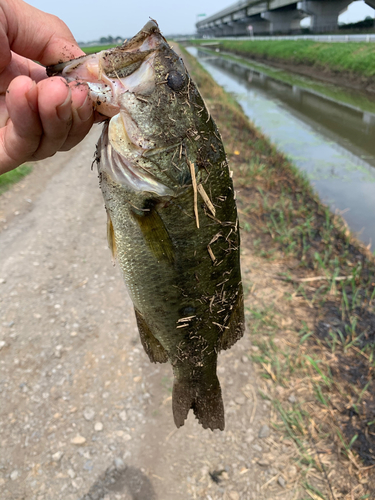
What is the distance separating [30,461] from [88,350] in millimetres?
1192

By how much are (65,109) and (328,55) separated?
29.6m

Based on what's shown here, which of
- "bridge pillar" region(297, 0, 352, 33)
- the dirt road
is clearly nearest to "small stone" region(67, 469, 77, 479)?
the dirt road

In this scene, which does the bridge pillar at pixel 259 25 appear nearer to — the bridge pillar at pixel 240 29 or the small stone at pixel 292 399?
the bridge pillar at pixel 240 29

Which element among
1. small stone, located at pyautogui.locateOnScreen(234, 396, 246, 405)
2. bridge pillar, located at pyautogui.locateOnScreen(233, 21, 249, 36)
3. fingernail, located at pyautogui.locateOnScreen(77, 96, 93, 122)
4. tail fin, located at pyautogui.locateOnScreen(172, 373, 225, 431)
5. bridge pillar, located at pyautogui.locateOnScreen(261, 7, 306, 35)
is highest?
bridge pillar, located at pyautogui.locateOnScreen(233, 21, 249, 36)

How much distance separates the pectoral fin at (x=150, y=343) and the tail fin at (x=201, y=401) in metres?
0.19

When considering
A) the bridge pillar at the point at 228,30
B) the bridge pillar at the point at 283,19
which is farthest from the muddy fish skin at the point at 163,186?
the bridge pillar at the point at 228,30

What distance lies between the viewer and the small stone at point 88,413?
3.31 metres

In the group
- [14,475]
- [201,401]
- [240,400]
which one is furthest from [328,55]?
[14,475]

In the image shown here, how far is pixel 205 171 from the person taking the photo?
65.7 inches

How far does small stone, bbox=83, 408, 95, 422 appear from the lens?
10.9 ft

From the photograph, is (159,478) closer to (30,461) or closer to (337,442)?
(30,461)

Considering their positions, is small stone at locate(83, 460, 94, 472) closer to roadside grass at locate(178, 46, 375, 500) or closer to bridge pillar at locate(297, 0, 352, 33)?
roadside grass at locate(178, 46, 375, 500)

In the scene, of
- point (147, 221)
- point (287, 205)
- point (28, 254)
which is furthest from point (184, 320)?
point (287, 205)

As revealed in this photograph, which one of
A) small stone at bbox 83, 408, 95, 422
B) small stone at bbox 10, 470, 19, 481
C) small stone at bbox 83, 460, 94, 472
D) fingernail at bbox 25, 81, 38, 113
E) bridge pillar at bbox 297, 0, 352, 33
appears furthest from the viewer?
bridge pillar at bbox 297, 0, 352, 33
